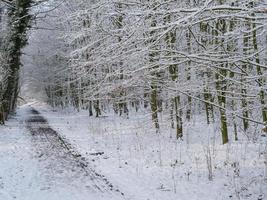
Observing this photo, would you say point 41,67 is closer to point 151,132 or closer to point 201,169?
point 151,132

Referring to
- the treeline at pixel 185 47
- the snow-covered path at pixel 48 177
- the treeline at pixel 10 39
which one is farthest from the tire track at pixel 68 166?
the treeline at pixel 10 39

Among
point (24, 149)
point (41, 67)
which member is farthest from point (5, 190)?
point (41, 67)

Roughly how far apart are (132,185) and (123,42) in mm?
3842

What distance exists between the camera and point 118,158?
11891 millimetres

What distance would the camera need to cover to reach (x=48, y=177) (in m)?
9.58

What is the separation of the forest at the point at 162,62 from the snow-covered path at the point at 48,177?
224 cm

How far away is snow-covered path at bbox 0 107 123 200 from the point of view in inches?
314

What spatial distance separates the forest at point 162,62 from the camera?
17.4 feet

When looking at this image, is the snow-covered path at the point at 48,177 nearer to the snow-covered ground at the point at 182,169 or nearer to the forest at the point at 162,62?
the snow-covered ground at the point at 182,169

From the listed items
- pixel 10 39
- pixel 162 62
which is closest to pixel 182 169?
pixel 162 62

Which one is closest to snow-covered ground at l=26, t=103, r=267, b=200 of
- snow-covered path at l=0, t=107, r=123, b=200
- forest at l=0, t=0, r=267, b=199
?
forest at l=0, t=0, r=267, b=199

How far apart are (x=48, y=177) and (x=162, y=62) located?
5363 millimetres

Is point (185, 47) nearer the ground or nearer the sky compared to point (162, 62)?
nearer the sky

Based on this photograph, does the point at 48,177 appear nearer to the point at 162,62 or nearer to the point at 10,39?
the point at 162,62
